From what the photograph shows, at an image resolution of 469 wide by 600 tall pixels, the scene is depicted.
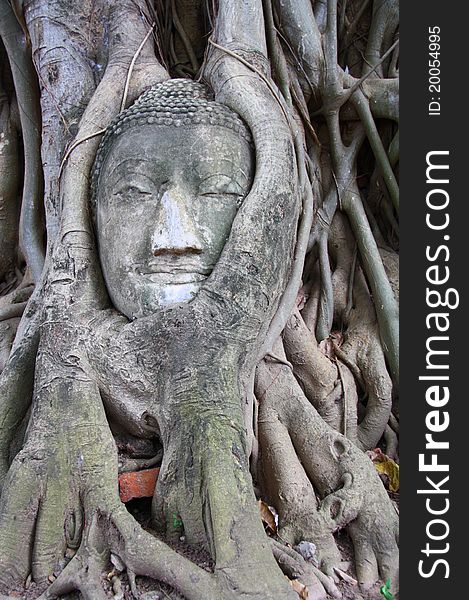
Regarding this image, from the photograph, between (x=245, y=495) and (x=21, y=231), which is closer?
(x=245, y=495)

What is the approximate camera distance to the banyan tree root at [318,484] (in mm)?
1708

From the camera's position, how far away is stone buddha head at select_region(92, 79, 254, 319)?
1828 millimetres

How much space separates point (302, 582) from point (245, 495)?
0.92ft

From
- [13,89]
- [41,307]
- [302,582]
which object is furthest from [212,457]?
[13,89]

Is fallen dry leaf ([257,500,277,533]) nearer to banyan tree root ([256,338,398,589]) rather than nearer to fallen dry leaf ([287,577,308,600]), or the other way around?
banyan tree root ([256,338,398,589])

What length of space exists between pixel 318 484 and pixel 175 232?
3.18ft

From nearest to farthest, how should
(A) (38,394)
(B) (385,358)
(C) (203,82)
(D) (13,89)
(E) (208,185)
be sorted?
1. (A) (38,394)
2. (E) (208,185)
3. (C) (203,82)
4. (B) (385,358)
5. (D) (13,89)

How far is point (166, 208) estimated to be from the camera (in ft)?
→ 6.08

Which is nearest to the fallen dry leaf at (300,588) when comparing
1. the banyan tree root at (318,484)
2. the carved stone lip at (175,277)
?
the banyan tree root at (318,484)

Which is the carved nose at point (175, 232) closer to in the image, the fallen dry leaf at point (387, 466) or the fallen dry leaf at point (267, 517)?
the fallen dry leaf at point (267, 517)

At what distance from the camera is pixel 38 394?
1719 millimetres

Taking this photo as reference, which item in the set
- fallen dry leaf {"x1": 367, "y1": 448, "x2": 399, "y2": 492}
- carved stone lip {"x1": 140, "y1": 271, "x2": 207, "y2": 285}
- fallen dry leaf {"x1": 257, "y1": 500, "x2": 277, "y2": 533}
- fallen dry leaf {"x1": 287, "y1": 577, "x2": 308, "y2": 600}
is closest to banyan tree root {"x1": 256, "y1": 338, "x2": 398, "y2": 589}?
fallen dry leaf {"x1": 257, "y1": 500, "x2": 277, "y2": 533}

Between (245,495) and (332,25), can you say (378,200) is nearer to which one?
(332,25)

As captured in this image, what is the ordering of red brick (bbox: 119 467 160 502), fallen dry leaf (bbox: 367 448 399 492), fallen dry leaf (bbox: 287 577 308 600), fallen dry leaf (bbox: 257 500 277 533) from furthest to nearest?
fallen dry leaf (bbox: 367 448 399 492) < fallen dry leaf (bbox: 257 500 277 533) < red brick (bbox: 119 467 160 502) < fallen dry leaf (bbox: 287 577 308 600)
